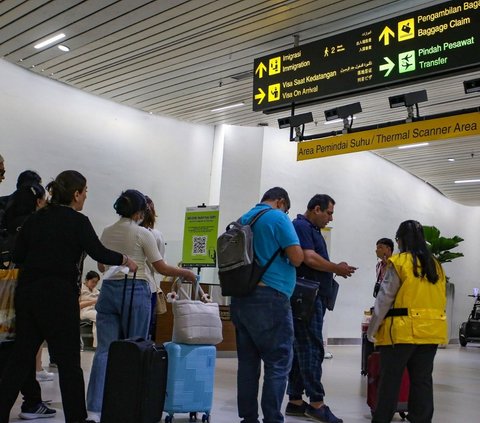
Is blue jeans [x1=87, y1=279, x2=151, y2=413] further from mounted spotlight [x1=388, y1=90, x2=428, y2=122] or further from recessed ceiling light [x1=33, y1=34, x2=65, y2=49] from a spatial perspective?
recessed ceiling light [x1=33, y1=34, x2=65, y2=49]

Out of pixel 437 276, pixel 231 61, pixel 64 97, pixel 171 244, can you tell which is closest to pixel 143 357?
pixel 437 276

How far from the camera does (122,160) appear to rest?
1072 centimetres

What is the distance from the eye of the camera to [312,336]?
4.27m

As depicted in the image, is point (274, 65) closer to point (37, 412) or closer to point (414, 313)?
point (414, 313)

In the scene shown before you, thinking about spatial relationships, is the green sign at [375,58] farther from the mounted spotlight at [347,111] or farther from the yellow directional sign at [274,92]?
the mounted spotlight at [347,111]

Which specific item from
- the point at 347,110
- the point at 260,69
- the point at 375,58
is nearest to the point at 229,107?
the point at 347,110

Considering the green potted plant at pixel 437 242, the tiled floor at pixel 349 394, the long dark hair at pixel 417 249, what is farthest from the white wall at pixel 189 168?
the long dark hair at pixel 417 249

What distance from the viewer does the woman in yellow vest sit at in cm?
333

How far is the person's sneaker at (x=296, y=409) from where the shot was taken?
168 inches

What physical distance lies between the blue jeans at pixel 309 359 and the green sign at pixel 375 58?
110 inches

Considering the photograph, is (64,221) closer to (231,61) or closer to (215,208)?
(231,61)

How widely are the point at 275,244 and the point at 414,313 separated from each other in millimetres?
860

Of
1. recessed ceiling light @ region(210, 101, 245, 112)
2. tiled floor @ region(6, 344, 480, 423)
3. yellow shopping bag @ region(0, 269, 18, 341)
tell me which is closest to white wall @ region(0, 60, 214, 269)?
recessed ceiling light @ region(210, 101, 245, 112)

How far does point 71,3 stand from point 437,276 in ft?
18.0
